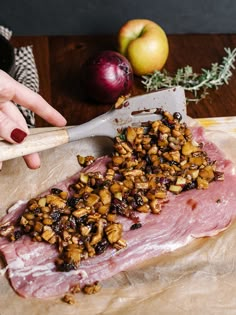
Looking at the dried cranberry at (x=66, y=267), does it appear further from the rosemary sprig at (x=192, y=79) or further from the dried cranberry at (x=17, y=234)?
the rosemary sprig at (x=192, y=79)

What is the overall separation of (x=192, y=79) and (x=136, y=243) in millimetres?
1100

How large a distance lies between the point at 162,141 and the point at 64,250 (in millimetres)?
502

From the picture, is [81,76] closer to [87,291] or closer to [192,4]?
[192,4]

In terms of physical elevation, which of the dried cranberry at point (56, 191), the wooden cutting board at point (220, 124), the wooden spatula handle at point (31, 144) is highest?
the wooden spatula handle at point (31, 144)

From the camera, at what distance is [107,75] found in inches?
94.7

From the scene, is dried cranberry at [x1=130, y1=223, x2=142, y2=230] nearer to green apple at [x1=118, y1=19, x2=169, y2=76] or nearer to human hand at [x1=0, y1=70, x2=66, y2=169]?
human hand at [x1=0, y1=70, x2=66, y2=169]

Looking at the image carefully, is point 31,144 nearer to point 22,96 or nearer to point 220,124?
point 22,96

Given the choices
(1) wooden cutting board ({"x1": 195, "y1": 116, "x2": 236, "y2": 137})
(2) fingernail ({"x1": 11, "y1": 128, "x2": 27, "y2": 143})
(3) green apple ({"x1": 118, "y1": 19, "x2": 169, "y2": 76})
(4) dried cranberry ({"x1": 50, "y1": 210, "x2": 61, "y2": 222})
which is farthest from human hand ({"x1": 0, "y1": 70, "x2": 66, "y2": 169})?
(3) green apple ({"x1": 118, "y1": 19, "x2": 169, "y2": 76})

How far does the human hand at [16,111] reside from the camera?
68.3 inches

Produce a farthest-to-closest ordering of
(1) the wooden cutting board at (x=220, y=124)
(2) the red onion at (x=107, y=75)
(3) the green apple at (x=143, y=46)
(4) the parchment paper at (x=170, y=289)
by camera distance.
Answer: (3) the green apple at (x=143, y=46), (2) the red onion at (x=107, y=75), (1) the wooden cutting board at (x=220, y=124), (4) the parchment paper at (x=170, y=289)

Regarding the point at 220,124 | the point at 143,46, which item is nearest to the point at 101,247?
the point at 220,124

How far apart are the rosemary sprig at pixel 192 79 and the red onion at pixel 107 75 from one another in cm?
17

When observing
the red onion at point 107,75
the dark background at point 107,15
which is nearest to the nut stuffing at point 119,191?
the red onion at point 107,75

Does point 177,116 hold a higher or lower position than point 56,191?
higher
